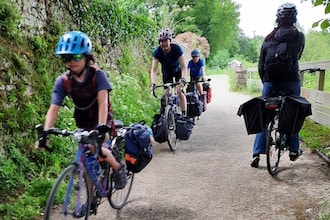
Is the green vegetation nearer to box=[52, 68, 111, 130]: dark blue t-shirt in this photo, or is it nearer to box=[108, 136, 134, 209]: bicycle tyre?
box=[108, 136, 134, 209]: bicycle tyre

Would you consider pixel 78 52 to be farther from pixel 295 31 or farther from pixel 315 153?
pixel 315 153

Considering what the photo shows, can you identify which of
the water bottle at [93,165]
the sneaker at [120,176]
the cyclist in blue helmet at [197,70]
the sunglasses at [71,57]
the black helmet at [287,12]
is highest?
the black helmet at [287,12]

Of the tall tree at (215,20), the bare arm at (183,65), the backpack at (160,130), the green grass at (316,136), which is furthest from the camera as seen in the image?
the tall tree at (215,20)

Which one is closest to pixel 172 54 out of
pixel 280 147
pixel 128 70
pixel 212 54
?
pixel 280 147

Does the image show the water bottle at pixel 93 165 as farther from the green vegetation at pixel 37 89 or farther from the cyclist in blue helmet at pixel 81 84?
the green vegetation at pixel 37 89

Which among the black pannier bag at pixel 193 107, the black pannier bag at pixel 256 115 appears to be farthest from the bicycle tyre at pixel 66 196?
the black pannier bag at pixel 193 107

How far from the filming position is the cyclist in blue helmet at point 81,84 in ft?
10.2

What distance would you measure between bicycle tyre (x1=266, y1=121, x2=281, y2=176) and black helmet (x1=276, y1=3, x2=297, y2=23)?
1342 millimetres

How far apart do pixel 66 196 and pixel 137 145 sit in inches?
38.3

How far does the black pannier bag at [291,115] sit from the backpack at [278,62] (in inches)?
13.6

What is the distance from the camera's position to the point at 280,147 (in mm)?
5164

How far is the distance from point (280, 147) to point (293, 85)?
0.83 m

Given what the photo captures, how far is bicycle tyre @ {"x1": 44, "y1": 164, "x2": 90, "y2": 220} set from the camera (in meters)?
2.88

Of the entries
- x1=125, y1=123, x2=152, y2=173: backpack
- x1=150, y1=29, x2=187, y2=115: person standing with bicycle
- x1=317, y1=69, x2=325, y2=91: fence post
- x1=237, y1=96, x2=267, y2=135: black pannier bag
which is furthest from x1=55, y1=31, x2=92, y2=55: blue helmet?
x1=317, y1=69, x2=325, y2=91: fence post
